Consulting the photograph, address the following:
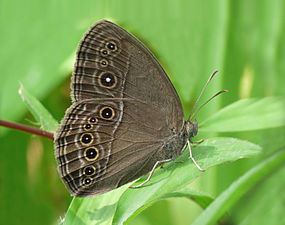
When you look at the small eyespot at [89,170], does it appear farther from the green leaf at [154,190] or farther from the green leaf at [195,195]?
the green leaf at [195,195]

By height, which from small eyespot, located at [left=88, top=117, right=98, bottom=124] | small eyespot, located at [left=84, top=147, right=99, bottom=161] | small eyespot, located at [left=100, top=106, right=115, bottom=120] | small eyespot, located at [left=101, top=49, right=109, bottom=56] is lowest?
small eyespot, located at [left=84, top=147, right=99, bottom=161]

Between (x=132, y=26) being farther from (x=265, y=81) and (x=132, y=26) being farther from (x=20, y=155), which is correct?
(x=20, y=155)

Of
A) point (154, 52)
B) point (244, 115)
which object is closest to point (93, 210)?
point (244, 115)

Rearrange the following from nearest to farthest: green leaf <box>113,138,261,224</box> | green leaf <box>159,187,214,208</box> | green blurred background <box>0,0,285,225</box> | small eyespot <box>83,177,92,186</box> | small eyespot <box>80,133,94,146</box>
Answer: green leaf <box>113,138,261,224</box> < green leaf <box>159,187,214,208</box> < small eyespot <box>83,177,92,186</box> < small eyespot <box>80,133,94,146</box> < green blurred background <box>0,0,285,225</box>

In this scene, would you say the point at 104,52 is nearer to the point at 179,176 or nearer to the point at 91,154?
the point at 91,154

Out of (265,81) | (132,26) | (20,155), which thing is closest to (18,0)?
(132,26)

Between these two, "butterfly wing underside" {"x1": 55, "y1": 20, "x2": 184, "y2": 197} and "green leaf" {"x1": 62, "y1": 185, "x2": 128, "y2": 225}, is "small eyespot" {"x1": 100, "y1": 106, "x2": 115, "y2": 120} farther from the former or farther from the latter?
"green leaf" {"x1": 62, "y1": 185, "x2": 128, "y2": 225}

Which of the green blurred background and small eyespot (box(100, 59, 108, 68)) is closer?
small eyespot (box(100, 59, 108, 68))

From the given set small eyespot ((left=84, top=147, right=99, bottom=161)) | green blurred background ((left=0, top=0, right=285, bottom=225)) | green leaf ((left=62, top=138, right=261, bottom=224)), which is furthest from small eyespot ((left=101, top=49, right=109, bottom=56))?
green blurred background ((left=0, top=0, right=285, bottom=225))
